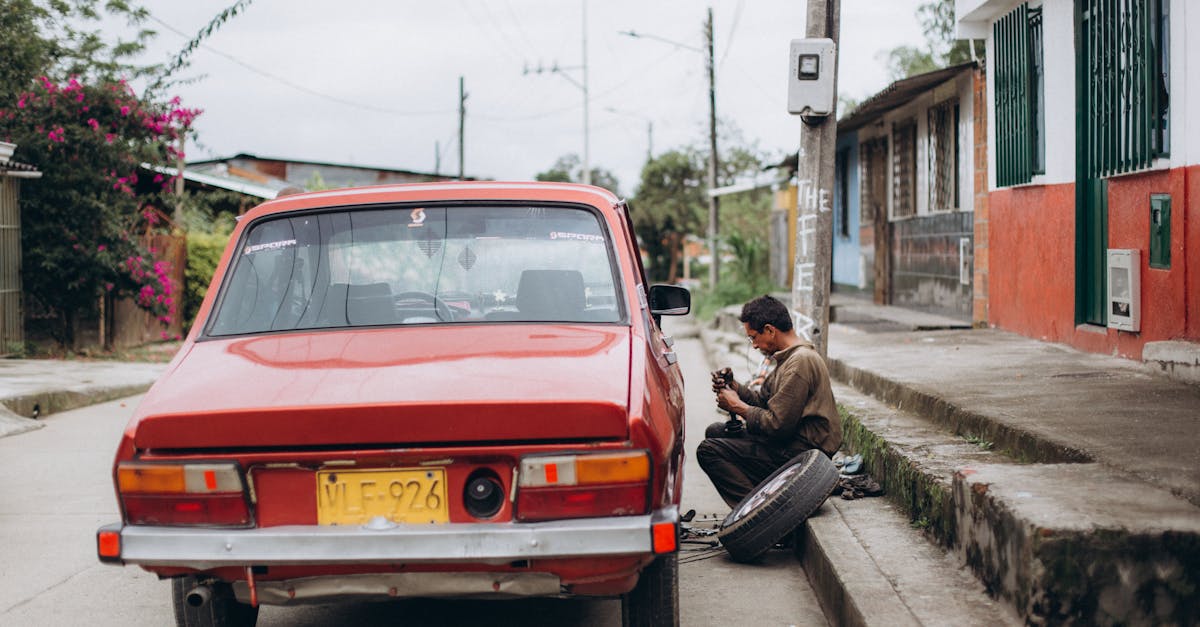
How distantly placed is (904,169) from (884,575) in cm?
1466

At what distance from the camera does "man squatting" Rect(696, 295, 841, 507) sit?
5.98m

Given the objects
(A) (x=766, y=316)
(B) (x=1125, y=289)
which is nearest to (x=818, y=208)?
(B) (x=1125, y=289)

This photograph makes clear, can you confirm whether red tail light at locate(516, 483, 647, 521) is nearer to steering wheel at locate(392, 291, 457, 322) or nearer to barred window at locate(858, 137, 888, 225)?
steering wheel at locate(392, 291, 457, 322)

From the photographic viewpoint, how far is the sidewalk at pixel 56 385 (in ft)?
37.6

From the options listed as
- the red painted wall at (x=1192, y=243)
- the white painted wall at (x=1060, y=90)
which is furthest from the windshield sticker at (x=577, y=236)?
the white painted wall at (x=1060, y=90)

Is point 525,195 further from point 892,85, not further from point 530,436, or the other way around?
point 892,85

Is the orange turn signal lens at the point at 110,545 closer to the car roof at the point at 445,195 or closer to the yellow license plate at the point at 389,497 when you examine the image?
the yellow license plate at the point at 389,497

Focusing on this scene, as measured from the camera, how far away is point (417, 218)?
469cm

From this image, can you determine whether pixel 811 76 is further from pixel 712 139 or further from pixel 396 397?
pixel 712 139

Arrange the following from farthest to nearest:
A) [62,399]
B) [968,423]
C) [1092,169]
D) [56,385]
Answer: [56,385] → [62,399] → [1092,169] → [968,423]

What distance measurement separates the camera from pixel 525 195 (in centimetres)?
473

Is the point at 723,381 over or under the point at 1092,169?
under

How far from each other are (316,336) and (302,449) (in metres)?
0.84

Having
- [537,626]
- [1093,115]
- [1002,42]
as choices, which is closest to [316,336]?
[537,626]
